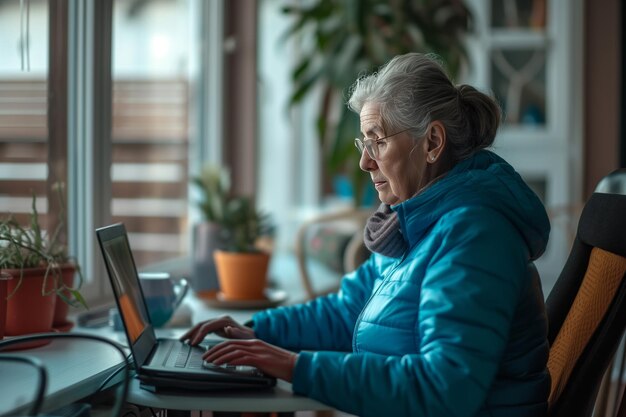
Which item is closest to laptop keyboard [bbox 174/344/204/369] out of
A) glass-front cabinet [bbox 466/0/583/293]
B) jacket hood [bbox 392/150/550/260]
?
jacket hood [bbox 392/150/550/260]

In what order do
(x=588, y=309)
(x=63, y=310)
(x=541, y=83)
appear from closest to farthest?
(x=588, y=309) → (x=63, y=310) → (x=541, y=83)

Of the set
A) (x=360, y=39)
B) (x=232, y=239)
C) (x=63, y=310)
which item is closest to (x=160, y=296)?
(x=63, y=310)

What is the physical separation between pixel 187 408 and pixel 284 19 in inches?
122

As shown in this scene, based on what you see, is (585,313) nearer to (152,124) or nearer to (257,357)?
(257,357)

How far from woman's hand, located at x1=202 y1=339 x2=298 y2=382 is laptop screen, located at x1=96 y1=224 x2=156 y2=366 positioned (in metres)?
0.15

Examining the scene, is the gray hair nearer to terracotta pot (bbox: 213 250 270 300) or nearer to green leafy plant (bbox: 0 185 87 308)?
green leafy plant (bbox: 0 185 87 308)

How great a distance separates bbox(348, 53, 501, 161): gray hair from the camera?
149 centimetres

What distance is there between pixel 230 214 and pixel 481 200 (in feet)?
4.19

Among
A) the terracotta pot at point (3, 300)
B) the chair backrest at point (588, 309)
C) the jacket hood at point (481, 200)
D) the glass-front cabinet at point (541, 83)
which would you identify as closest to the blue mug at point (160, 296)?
the terracotta pot at point (3, 300)

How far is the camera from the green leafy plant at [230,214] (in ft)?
8.01

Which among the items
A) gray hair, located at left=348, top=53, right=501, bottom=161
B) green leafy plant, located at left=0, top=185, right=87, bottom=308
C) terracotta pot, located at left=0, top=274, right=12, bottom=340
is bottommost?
terracotta pot, located at left=0, top=274, right=12, bottom=340

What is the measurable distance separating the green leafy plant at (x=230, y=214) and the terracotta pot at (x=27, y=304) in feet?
2.64

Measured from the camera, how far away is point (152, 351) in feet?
5.13

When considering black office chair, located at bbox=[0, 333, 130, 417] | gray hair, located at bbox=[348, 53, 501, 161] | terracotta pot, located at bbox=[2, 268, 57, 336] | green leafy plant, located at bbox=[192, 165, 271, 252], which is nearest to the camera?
black office chair, located at bbox=[0, 333, 130, 417]
